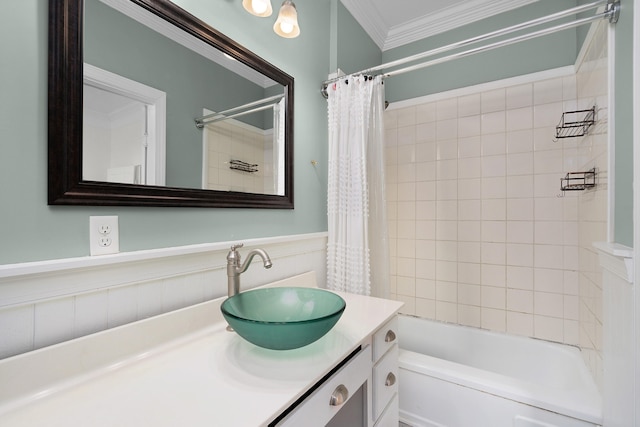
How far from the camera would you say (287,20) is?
1.18 m

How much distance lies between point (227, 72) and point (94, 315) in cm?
98

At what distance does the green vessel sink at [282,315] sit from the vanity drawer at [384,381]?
0.99 ft

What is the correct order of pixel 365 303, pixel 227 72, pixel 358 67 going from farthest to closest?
pixel 358 67
pixel 365 303
pixel 227 72

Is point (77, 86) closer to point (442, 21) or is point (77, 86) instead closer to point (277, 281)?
point (277, 281)

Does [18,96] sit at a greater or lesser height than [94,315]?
greater

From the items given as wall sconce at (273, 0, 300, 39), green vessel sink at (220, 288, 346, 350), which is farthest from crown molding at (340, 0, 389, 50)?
green vessel sink at (220, 288, 346, 350)

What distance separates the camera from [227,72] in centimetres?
118

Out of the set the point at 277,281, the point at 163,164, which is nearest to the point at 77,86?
the point at 163,164

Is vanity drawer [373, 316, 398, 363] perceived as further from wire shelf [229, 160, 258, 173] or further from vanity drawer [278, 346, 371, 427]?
wire shelf [229, 160, 258, 173]

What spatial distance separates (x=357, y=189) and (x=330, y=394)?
3.41 feet

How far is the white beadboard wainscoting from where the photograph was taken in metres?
0.66

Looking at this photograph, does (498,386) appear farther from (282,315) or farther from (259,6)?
(259,6)

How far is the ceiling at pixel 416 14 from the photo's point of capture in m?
2.02

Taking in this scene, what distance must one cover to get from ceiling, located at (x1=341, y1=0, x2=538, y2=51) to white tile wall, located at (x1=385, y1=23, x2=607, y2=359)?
1.90 ft
